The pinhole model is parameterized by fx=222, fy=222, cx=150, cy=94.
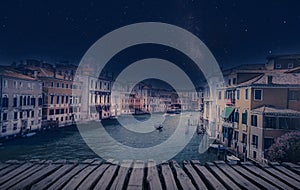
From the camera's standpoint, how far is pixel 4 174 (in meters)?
3.86

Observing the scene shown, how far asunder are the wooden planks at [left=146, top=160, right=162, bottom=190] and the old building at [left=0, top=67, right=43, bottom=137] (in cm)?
3613

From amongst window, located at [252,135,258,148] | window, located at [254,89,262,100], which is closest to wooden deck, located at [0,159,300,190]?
window, located at [252,135,258,148]

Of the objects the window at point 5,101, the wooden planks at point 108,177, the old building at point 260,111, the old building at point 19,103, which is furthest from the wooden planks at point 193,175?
the window at point 5,101

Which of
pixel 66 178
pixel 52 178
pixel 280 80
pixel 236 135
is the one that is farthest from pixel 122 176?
pixel 236 135

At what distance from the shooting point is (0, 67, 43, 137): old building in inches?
1329

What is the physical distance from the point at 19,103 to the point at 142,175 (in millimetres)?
39853

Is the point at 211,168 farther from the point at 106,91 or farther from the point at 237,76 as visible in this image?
the point at 106,91

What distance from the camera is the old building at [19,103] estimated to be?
1329 inches

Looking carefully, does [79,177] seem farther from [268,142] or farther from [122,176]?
[268,142]

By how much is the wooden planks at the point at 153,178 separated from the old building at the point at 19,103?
119ft

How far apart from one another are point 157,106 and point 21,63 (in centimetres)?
7269

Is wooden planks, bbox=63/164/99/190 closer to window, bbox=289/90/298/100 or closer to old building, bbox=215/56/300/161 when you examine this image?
old building, bbox=215/56/300/161

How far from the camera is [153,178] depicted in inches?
149

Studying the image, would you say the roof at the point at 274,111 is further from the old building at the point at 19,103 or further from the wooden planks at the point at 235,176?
the old building at the point at 19,103
